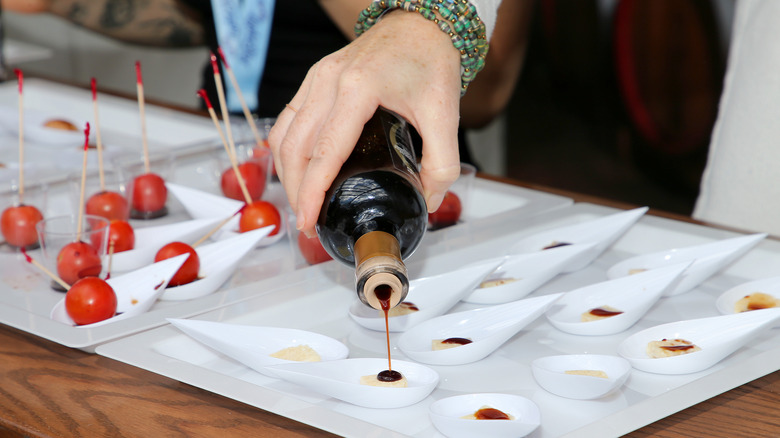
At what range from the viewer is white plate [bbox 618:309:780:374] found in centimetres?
101

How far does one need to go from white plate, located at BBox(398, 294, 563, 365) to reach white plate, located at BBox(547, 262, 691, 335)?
0.05 meters

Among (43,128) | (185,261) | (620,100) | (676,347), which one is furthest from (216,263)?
(620,100)

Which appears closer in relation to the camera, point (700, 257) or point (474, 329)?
point (474, 329)

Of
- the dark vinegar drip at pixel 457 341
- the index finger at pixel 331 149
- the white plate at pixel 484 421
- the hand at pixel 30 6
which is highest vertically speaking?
the hand at pixel 30 6

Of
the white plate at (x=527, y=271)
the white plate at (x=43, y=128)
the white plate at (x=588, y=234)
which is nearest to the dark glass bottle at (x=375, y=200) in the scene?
Result: the white plate at (x=527, y=271)

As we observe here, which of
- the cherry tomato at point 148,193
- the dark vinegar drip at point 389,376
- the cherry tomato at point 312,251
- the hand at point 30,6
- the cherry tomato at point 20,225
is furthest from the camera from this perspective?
the hand at point 30,6

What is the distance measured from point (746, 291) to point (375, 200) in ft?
1.74

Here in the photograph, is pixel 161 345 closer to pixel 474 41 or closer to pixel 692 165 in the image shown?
pixel 474 41

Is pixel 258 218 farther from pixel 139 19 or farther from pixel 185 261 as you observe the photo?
pixel 139 19

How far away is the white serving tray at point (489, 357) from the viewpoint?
3.03 ft

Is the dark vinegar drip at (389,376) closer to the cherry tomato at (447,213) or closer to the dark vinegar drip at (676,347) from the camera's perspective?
the dark vinegar drip at (676,347)

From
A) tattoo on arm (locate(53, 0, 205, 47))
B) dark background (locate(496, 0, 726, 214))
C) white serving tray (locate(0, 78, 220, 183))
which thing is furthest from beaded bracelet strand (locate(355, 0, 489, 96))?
dark background (locate(496, 0, 726, 214))

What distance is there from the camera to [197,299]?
1224 millimetres

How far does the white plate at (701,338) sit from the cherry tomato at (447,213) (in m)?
0.51
